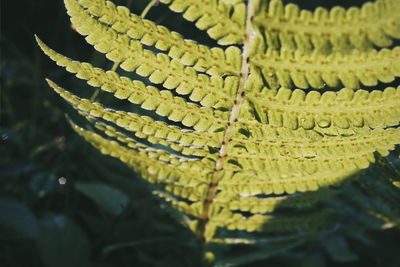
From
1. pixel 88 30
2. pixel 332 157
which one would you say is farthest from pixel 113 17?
pixel 332 157

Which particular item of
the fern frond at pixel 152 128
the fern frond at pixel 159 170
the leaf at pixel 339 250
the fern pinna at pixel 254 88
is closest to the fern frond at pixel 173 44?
the fern pinna at pixel 254 88

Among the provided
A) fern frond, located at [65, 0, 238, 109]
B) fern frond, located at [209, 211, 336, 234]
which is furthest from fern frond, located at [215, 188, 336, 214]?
fern frond, located at [65, 0, 238, 109]

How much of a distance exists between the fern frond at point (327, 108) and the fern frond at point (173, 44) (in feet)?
0.26

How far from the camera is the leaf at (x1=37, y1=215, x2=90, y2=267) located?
1.39 metres

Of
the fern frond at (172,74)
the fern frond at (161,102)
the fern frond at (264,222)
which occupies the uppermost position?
the fern frond at (172,74)

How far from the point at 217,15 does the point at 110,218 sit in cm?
117

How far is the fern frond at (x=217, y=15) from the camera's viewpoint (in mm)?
701

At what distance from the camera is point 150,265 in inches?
60.7

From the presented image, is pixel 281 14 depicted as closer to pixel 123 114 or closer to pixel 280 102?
pixel 280 102

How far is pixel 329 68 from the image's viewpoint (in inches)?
28.9

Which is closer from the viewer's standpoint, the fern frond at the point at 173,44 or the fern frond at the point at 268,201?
the fern frond at the point at 173,44

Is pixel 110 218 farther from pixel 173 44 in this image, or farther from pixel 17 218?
pixel 173 44

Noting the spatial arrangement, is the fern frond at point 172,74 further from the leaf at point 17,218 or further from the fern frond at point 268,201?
the leaf at point 17,218

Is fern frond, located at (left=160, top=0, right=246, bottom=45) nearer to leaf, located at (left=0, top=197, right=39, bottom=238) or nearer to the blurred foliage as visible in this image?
the blurred foliage
